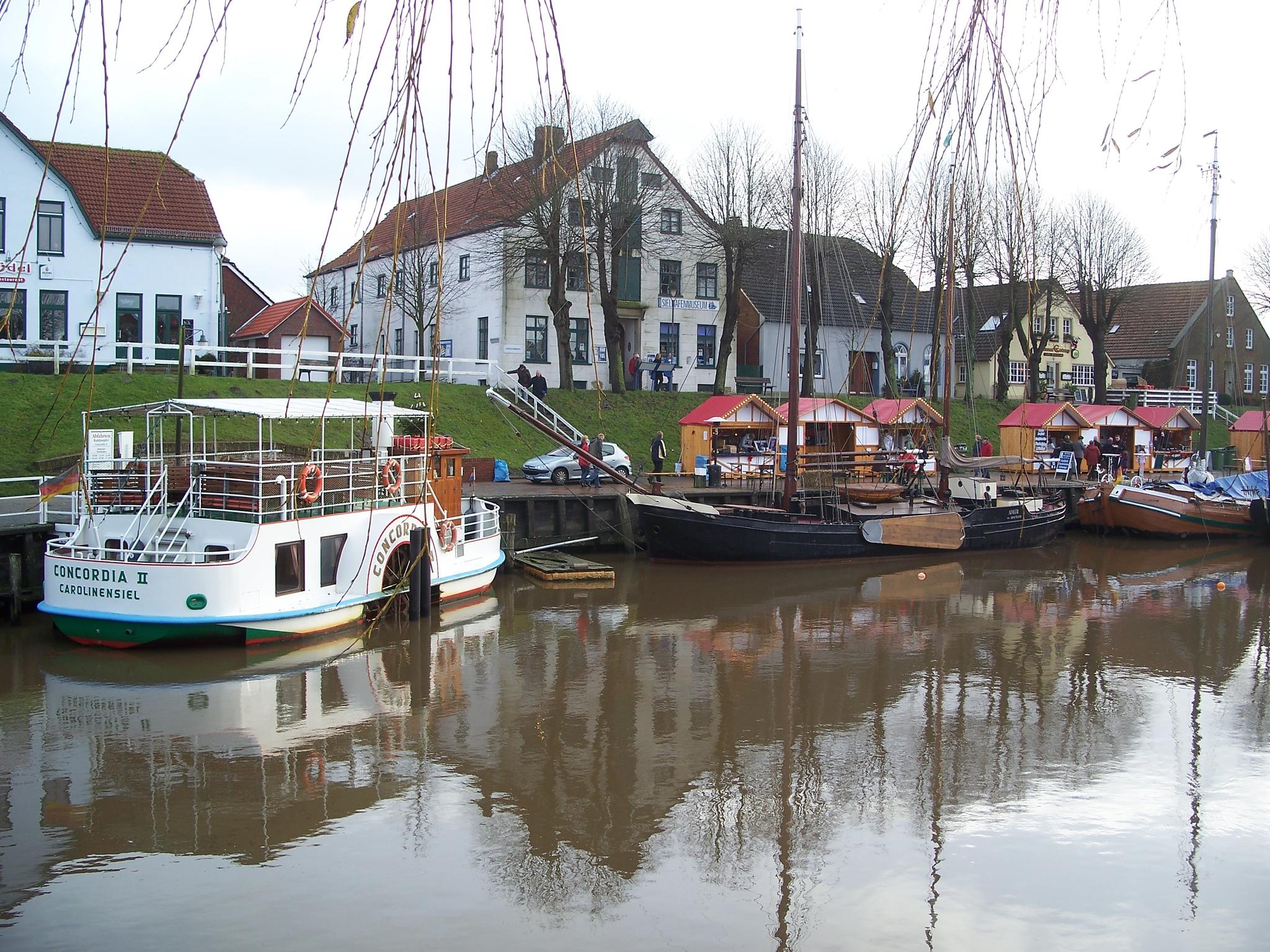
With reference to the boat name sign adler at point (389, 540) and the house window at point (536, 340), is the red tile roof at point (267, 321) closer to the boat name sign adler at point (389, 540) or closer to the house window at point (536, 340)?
the house window at point (536, 340)

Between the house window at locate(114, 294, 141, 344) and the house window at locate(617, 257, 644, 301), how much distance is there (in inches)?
703

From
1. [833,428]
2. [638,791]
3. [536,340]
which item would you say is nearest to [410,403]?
[536,340]

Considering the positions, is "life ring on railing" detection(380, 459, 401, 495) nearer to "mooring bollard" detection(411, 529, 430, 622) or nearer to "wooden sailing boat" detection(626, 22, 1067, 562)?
"mooring bollard" detection(411, 529, 430, 622)

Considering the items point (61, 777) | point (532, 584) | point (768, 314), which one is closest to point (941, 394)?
point (768, 314)

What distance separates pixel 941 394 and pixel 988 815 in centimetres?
3618

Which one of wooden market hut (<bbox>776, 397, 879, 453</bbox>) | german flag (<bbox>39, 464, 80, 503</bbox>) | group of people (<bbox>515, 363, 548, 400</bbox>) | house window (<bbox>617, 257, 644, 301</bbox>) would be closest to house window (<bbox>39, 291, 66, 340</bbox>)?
group of people (<bbox>515, 363, 548, 400</bbox>)

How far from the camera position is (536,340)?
41.3 meters

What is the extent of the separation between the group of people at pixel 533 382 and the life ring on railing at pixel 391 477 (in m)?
16.5

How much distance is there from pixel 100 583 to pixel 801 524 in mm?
15518

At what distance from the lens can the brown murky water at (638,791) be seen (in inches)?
314

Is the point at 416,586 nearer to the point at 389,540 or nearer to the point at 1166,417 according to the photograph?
the point at 389,540

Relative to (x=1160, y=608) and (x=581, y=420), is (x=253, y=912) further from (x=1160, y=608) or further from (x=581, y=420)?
(x=581, y=420)

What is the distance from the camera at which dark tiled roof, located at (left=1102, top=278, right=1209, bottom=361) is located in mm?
57188

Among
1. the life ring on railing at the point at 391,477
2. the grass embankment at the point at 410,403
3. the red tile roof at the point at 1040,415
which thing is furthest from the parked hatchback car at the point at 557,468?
the red tile roof at the point at 1040,415
